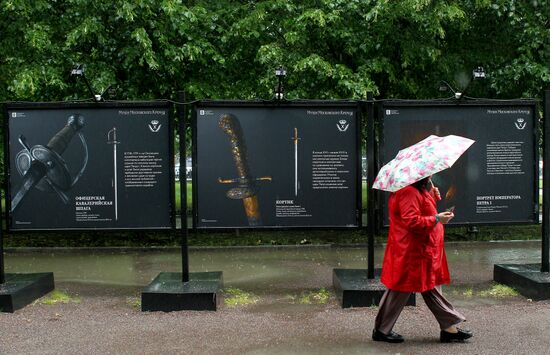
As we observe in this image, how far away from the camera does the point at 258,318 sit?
6426mm

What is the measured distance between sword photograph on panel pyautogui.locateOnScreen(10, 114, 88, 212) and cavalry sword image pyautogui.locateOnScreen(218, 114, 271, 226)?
6.21 ft

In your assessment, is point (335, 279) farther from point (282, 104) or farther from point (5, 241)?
point (5, 241)

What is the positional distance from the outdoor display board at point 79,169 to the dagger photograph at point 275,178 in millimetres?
20

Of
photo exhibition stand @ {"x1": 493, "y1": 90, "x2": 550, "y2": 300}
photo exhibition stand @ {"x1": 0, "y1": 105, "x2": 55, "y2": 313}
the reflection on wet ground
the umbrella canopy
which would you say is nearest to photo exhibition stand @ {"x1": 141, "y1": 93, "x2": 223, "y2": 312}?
the reflection on wet ground

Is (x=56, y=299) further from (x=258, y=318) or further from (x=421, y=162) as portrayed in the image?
(x=421, y=162)

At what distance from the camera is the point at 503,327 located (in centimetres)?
593

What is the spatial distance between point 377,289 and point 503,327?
1.40 m

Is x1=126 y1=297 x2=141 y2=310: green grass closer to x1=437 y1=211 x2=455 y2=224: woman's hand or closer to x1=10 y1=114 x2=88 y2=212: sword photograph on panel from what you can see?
x1=10 y1=114 x2=88 y2=212: sword photograph on panel

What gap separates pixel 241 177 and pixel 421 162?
11.0 ft

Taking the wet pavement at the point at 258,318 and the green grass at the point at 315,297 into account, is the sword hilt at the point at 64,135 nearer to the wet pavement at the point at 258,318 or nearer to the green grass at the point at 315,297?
the wet pavement at the point at 258,318

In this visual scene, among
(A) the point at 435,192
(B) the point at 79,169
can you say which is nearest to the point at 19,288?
(B) the point at 79,169

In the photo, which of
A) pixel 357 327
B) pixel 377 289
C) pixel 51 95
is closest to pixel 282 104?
pixel 377 289

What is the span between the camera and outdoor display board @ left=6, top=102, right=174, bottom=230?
7.89m

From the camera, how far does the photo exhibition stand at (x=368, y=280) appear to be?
22.2 ft
